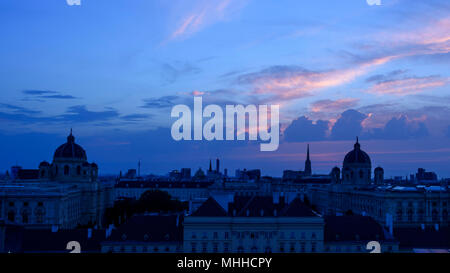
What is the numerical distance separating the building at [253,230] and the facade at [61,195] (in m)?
14.9

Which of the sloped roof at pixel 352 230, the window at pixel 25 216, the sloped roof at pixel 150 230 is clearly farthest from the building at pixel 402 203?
the window at pixel 25 216

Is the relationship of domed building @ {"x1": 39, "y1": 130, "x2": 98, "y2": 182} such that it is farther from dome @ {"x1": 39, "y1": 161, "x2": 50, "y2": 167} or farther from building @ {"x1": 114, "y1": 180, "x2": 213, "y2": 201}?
building @ {"x1": 114, "y1": 180, "x2": 213, "y2": 201}

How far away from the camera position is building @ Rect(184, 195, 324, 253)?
3791 centimetres

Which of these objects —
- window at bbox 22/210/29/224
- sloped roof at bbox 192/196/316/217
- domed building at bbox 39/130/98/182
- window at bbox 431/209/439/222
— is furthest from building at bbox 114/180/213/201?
sloped roof at bbox 192/196/316/217

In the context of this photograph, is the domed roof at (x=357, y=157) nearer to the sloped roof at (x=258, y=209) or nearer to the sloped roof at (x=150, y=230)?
the sloped roof at (x=258, y=209)

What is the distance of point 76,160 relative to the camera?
81.7 metres

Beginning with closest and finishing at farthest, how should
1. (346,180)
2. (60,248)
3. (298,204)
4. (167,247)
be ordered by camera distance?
(60,248), (167,247), (298,204), (346,180)

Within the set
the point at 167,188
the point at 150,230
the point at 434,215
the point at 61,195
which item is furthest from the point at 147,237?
the point at 167,188

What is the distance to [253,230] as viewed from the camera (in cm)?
3850

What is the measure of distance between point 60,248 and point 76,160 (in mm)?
48961

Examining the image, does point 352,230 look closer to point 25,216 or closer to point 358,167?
point 25,216

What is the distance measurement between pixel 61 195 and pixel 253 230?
30882 mm

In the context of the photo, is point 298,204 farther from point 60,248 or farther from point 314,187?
point 314,187
